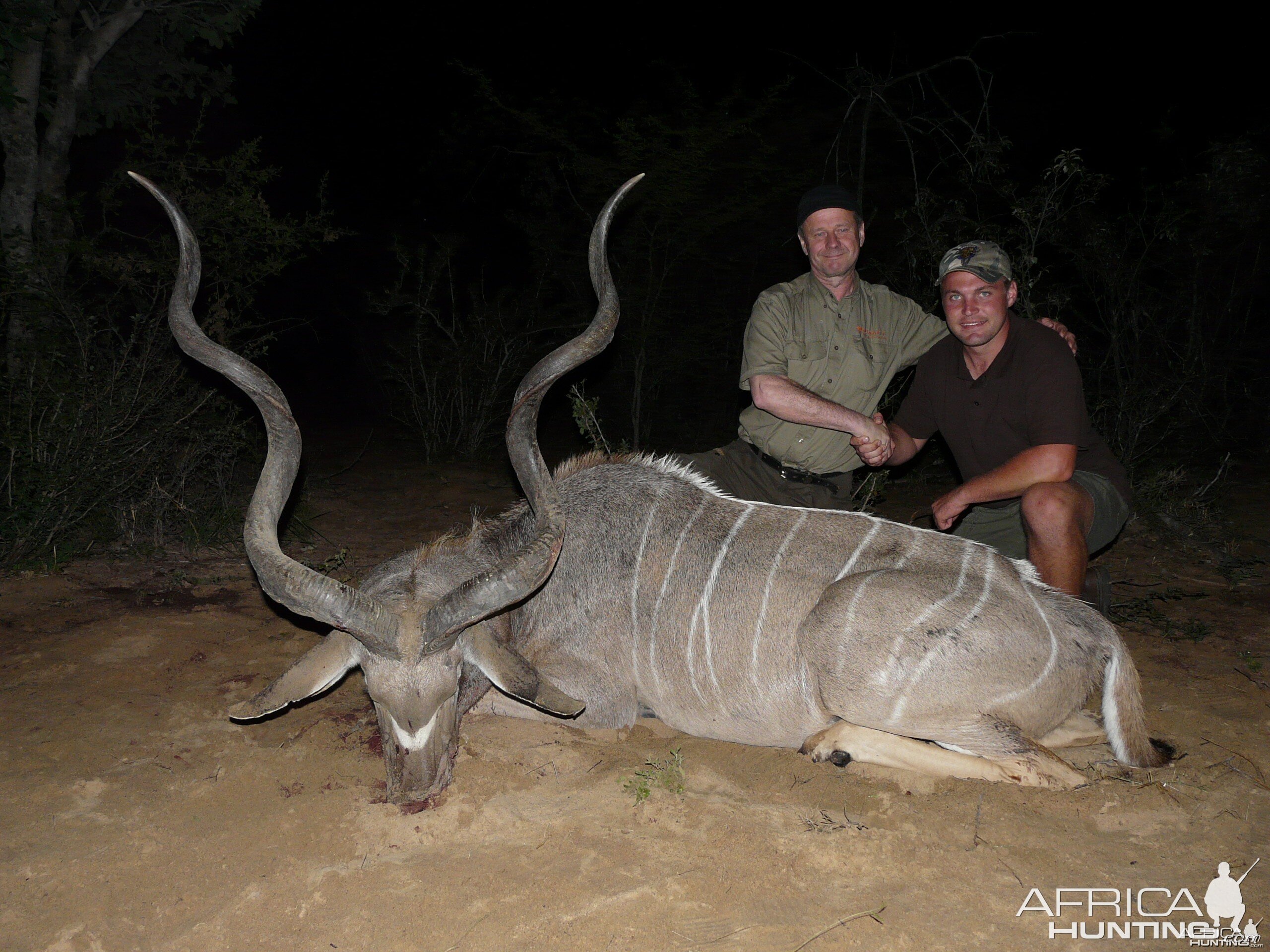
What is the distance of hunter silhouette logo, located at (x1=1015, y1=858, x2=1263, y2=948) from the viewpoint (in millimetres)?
2338

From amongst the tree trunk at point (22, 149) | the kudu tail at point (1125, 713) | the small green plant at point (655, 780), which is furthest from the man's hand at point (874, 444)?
the tree trunk at point (22, 149)

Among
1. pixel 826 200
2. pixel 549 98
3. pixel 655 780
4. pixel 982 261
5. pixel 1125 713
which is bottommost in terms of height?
pixel 655 780

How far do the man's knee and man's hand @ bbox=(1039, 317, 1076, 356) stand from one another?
0.74m

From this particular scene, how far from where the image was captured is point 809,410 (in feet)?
13.1

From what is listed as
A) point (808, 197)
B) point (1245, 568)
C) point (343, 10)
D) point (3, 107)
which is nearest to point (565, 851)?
point (808, 197)

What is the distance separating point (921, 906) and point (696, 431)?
957 cm

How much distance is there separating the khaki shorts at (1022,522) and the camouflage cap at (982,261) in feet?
3.47

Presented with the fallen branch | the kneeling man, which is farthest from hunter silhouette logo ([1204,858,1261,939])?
the kneeling man

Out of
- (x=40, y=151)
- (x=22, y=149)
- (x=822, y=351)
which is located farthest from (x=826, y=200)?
(x=40, y=151)

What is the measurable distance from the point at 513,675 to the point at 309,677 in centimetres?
74

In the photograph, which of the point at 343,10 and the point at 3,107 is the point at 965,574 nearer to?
the point at 3,107

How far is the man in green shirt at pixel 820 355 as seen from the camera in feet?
13.8

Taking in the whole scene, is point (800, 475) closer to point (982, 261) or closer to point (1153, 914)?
point (982, 261)

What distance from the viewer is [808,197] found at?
14.0 feet
